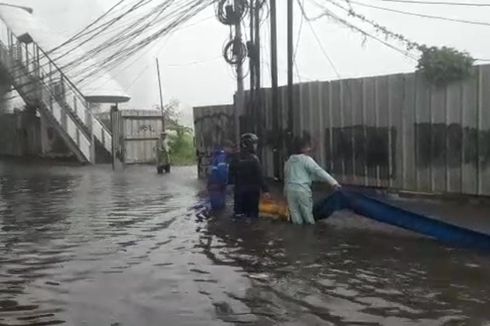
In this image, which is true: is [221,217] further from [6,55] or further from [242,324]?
[6,55]

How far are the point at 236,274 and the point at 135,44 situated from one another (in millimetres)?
14579

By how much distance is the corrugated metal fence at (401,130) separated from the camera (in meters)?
11.1

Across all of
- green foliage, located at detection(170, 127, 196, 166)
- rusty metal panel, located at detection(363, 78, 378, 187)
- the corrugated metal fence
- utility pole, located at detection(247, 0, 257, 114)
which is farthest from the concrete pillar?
rusty metal panel, located at detection(363, 78, 378, 187)

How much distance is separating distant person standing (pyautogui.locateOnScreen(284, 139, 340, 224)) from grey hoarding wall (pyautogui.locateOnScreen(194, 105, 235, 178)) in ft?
25.9

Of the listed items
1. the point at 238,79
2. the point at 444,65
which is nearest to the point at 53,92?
the point at 238,79

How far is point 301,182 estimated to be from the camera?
407 inches

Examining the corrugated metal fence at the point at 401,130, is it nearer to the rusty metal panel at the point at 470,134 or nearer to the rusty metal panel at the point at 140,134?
the rusty metal panel at the point at 470,134

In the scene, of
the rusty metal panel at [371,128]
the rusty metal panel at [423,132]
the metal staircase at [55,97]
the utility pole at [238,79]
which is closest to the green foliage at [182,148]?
the metal staircase at [55,97]

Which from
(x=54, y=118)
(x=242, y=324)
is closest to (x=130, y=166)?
(x=54, y=118)

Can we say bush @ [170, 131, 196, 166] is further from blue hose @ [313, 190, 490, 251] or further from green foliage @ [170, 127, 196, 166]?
blue hose @ [313, 190, 490, 251]

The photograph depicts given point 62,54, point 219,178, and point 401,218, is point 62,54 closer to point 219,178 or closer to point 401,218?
point 219,178

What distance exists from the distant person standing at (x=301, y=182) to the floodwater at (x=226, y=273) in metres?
0.35

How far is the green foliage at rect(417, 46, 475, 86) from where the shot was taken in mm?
11102

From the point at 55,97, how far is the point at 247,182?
20464 millimetres
